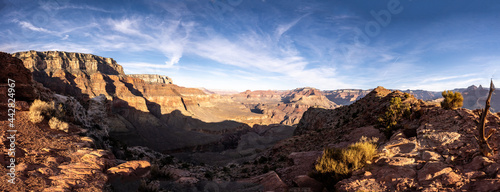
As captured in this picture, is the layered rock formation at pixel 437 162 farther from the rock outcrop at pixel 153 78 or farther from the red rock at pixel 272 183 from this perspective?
the rock outcrop at pixel 153 78

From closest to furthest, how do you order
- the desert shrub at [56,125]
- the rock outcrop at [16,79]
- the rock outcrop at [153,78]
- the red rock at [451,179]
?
the red rock at [451,179], the desert shrub at [56,125], the rock outcrop at [16,79], the rock outcrop at [153,78]

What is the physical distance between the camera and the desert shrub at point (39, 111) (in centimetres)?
955

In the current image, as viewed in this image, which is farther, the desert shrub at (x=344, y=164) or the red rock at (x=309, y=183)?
the red rock at (x=309, y=183)

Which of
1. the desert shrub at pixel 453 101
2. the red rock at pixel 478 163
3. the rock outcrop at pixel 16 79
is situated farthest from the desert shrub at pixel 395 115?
the rock outcrop at pixel 16 79

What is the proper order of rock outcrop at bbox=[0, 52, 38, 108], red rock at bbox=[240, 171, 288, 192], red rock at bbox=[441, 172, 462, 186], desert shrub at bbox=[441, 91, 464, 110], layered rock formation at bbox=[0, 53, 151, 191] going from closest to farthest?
red rock at bbox=[441, 172, 462, 186]
layered rock formation at bbox=[0, 53, 151, 191]
red rock at bbox=[240, 171, 288, 192]
desert shrub at bbox=[441, 91, 464, 110]
rock outcrop at bbox=[0, 52, 38, 108]

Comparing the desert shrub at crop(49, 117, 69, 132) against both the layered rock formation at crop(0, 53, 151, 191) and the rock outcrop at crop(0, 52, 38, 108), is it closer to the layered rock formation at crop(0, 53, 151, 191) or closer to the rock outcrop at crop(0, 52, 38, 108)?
the layered rock formation at crop(0, 53, 151, 191)

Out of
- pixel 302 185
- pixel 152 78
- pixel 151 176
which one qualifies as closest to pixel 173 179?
pixel 151 176

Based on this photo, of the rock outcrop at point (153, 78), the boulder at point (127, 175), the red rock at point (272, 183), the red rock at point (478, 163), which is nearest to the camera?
the red rock at point (478, 163)

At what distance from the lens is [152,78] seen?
171 meters

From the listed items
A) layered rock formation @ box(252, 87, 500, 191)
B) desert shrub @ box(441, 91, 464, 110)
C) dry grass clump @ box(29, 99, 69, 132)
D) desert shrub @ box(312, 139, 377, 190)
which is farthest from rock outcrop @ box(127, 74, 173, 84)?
desert shrub @ box(441, 91, 464, 110)

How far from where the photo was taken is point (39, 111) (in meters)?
9.88

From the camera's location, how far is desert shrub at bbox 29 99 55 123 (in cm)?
955

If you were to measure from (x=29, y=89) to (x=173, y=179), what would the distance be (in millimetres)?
10000

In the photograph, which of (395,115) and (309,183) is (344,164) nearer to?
(309,183)
